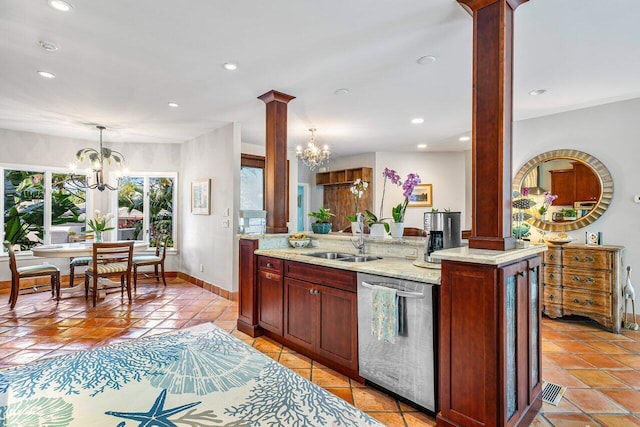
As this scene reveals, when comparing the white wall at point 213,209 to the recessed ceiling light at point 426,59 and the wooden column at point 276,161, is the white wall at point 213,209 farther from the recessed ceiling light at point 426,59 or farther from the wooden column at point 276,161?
the recessed ceiling light at point 426,59

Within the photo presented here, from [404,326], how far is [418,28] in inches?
81.3

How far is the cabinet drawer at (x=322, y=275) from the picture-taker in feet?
7.99

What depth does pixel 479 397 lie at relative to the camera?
1.73m

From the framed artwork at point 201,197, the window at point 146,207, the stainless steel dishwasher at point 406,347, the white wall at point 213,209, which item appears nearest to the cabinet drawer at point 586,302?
the stainless steel dishwasher at point 406,347

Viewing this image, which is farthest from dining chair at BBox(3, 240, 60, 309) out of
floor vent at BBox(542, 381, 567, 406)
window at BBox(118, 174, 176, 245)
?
floor vent at BBox(542, 381, 567, 406)

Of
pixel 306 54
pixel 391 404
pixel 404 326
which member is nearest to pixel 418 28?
pixel 306 54

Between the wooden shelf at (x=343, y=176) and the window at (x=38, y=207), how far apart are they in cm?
483

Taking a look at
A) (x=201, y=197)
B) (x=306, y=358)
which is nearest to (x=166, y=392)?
(x=306, y=358)

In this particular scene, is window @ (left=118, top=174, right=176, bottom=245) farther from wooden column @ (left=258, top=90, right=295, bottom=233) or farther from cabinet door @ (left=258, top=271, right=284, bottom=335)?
cabinet door @ (left=258, top=271, right=284, bottom=335)

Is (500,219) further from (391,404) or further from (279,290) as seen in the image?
(279,290)

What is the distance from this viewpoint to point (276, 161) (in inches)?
145

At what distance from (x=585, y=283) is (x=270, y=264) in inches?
136

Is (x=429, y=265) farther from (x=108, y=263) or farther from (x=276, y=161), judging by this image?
(x=108, y=263)

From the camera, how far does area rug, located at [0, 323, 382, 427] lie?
76.8 inches
